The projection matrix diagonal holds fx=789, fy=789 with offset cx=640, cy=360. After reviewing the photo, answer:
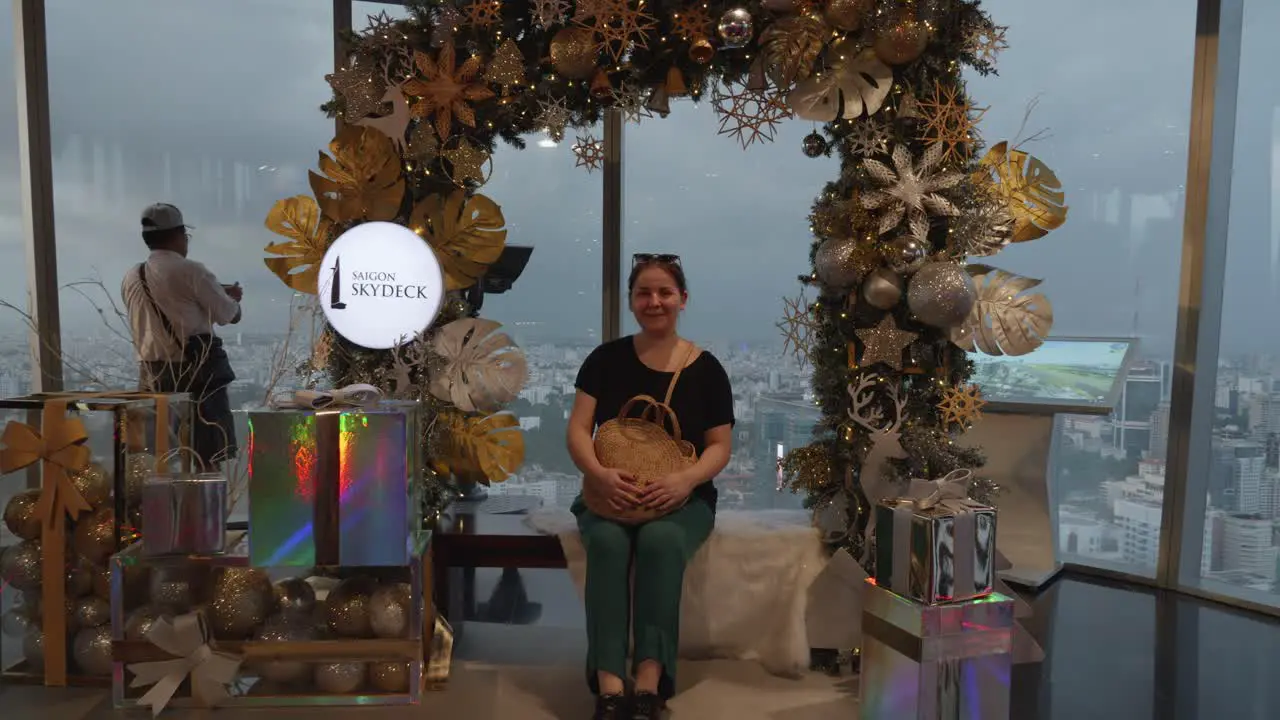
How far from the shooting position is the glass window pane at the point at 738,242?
353 centimetres

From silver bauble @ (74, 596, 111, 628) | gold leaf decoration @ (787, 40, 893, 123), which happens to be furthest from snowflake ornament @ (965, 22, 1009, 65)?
silver bauble @ (74, 596, 111, 628)

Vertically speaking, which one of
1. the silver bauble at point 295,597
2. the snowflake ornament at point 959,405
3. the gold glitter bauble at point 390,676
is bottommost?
the gold glitter bauble at point 390,676

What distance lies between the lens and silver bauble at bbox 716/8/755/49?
96.8 inches

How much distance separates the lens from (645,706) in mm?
2084

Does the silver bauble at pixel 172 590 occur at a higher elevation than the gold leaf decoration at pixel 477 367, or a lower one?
lower

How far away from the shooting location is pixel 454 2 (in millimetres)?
2678

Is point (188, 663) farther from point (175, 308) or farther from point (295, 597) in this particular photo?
point (175, 308)

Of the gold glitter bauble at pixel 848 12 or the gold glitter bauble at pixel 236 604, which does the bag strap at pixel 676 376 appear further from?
the gold glitter bauble at pixel 236 604

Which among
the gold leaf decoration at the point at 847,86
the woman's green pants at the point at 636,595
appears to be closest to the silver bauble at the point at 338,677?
the woman's green pants at the point at 636,595

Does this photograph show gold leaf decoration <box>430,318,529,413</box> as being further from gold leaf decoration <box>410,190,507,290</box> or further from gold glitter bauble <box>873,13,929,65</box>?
gold glitter bauble <box>873,13,929,65</box>

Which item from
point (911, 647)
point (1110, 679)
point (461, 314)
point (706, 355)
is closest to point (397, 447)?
point (461, 314)

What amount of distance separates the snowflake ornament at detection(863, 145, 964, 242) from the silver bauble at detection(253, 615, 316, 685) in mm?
2081

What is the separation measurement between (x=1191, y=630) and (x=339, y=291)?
3.33 metres

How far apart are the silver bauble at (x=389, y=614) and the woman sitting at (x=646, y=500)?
1.69 feet
